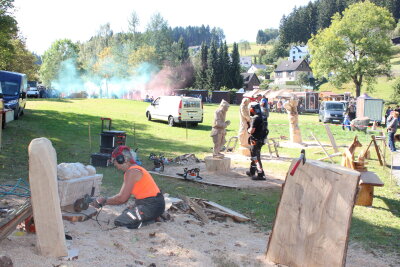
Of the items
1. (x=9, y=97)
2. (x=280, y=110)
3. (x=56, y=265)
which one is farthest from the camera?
(x=280, y=110)

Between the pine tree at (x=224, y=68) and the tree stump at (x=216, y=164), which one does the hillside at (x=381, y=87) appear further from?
the tree stump at (x=216, y=164)

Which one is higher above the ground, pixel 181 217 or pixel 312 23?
pixel 312 23

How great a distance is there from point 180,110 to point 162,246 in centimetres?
1817

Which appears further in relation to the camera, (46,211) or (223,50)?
(223,50)

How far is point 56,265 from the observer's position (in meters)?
4.51

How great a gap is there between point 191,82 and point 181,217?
229 feet

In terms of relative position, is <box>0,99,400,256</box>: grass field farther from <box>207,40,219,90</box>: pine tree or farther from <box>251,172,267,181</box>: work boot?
<box>207,40,219,90</box>: pine tree

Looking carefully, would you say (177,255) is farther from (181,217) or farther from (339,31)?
(339,31)

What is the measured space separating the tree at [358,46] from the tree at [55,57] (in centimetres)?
5410

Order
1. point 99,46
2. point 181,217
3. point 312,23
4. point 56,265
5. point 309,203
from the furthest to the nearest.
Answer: point 312,23, point 99,46, point 181,217, point 309,203, point 56,265

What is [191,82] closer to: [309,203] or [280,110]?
[280,110]

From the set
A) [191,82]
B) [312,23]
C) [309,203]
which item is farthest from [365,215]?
[312,23]

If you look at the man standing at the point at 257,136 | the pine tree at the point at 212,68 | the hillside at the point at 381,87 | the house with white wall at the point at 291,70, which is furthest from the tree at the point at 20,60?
the house with white wall at the point at 291,70

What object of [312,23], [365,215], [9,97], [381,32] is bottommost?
[365,215]
